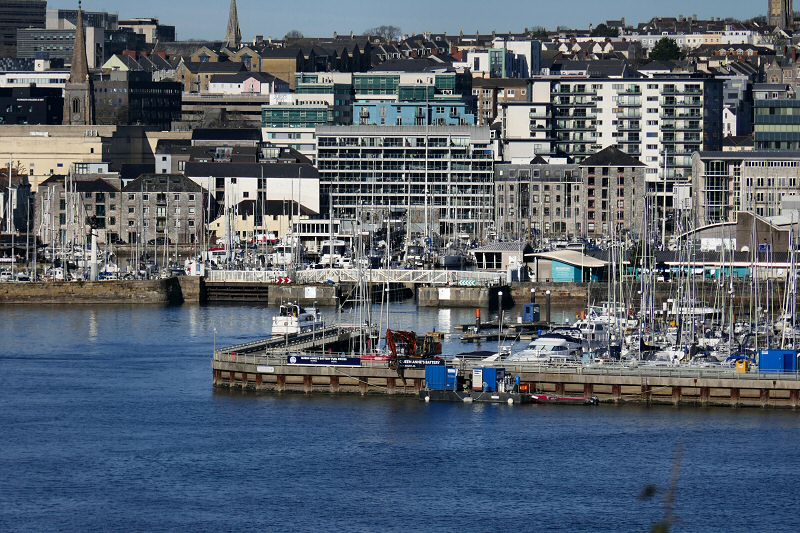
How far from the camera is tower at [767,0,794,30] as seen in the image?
164m

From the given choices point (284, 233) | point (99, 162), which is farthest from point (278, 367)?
point (99, 162)

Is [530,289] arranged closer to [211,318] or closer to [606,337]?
[211,318]

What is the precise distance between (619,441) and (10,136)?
229ft

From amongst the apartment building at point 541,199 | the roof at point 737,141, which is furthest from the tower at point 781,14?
the apartment building at point 541,199

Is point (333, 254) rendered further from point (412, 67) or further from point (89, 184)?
point (412, 67)

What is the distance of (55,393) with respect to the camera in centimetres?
4319

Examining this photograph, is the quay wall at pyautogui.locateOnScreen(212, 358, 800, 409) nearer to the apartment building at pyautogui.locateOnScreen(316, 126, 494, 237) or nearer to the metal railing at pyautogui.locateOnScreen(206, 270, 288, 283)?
the metal railing at pyautogui.locateOnScreen(206, 270, 288, 283)

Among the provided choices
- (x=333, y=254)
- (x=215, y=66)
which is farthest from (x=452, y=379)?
(x=215, y=66)

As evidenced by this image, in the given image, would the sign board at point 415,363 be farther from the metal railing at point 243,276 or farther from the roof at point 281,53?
the roof at point 281,53

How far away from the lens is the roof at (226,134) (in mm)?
98869

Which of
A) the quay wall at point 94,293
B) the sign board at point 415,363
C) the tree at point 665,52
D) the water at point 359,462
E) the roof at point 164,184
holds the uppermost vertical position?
the tree at point 665,52

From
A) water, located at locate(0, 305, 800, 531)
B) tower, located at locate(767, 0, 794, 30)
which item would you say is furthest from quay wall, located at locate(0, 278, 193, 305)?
tower, located at locate(767, 0, 794, 30)

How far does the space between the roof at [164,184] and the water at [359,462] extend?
3891 cm

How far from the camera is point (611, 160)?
8925cm
